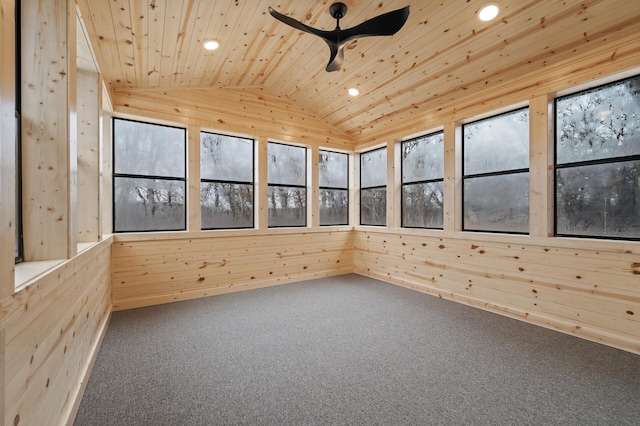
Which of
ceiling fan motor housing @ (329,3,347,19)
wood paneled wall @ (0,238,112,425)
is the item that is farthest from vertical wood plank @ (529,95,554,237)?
wood paneled wall @ (0,238,112,425)

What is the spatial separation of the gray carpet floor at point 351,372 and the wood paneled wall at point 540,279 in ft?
0.62

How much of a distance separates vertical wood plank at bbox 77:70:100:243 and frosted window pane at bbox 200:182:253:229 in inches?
58.5

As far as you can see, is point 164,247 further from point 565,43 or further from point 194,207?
point 565,43

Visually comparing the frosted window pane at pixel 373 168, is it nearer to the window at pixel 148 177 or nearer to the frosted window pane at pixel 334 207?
the frosted window pane at pixel 334 207

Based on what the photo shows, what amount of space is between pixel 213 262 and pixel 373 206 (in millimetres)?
2796

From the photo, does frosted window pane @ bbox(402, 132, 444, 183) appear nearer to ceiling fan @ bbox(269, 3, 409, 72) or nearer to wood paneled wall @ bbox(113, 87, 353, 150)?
wood paneled wall @ bbox(113, 87, 353, 150)

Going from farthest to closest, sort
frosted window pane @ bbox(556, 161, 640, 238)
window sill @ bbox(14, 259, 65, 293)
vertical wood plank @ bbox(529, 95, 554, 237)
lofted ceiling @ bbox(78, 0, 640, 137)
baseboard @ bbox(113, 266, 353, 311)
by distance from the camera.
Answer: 1. baseboard @ bbox(113, 266, 353, 311)
2. vertical wood plank @ bbox(529, 95, 554, 237)
3. frosted window pane @ bbox(556, 161, 640, 238)
4. lofted ceiling @ bbox(78, 0, 640, 137)
5. window sill @ bbox(14, 259, 65, 293)

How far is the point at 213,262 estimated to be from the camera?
4164 millimetres

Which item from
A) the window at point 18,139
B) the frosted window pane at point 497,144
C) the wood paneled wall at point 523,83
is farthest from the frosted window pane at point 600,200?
the window at point 18,139

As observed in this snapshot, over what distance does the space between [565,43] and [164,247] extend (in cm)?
477

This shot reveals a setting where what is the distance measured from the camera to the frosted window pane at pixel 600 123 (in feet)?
8.66

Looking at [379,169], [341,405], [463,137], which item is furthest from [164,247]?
[463,137]

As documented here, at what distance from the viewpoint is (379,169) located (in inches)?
207

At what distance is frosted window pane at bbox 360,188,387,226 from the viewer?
514 centimetres
